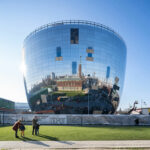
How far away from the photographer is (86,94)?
144 ft

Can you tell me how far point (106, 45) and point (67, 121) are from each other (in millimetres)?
32799

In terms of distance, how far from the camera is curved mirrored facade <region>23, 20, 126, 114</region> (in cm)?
4406

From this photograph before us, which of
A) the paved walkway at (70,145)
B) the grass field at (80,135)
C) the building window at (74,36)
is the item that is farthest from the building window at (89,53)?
the paved walkway at (70,145)

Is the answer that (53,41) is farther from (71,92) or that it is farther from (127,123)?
(127,123)

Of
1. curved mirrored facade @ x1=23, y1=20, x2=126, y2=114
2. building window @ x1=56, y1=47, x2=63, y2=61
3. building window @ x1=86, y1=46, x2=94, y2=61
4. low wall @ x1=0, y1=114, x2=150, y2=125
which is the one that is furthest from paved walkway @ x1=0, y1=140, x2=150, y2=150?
building window @ x1=56, y1=47, x2=63, y2=61

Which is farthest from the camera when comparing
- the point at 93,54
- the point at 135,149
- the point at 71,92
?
the point at 93,54

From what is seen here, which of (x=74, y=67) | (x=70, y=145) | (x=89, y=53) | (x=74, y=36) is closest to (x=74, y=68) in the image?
(x=74, y=67)

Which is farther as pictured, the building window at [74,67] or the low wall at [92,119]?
the building window at [74,67]

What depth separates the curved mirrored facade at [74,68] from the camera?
1735 inches

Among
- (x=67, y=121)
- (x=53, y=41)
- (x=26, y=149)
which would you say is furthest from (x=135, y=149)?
(x=53, y=41)

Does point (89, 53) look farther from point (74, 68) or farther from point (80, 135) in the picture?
point (80, 135)

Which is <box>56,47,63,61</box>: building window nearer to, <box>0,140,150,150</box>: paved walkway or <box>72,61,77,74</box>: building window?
<box>72,61,77,74</box>: building window

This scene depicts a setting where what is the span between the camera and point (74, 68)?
45.0 meters

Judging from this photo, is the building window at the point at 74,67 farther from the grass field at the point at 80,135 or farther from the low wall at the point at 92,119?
the grass field at the point at 80,135
